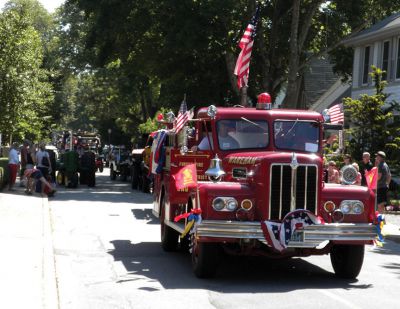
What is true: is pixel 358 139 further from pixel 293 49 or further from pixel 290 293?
pixel 290 293

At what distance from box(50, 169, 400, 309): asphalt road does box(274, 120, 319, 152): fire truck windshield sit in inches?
73.7

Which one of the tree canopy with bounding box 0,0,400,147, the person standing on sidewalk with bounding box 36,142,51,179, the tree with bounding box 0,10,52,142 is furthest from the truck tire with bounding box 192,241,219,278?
the tree with bounding box 0,10,52,142

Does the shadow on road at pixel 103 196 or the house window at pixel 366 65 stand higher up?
the house window at pixel 366 65

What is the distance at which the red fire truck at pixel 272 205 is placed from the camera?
379 inches

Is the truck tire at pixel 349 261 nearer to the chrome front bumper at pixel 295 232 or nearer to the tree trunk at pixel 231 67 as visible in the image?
the chrome front bumper at pixel 295 232

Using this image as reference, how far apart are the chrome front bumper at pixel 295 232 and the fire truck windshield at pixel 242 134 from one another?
6.62 ft

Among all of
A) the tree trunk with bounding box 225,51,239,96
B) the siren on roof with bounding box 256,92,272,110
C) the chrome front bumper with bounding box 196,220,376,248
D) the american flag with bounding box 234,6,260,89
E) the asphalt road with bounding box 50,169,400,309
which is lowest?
the asphalt road with bounding box 50,169,400,309

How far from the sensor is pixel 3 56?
96.5ft

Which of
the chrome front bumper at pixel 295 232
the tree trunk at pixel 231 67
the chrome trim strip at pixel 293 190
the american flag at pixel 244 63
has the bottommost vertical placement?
Answer: the chrome front bumper at pixel 295 232

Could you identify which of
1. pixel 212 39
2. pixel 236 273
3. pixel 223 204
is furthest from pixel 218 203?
pixel 212 39

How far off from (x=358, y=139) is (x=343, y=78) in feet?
55.2

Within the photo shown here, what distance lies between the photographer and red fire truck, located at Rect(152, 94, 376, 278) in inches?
379

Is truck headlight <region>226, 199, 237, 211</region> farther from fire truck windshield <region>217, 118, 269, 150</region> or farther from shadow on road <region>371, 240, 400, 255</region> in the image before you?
shadow on road <region>371, 240, 400, 255</region>

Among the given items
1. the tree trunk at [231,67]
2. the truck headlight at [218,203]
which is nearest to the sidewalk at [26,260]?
the truck headlight at [218,203]
